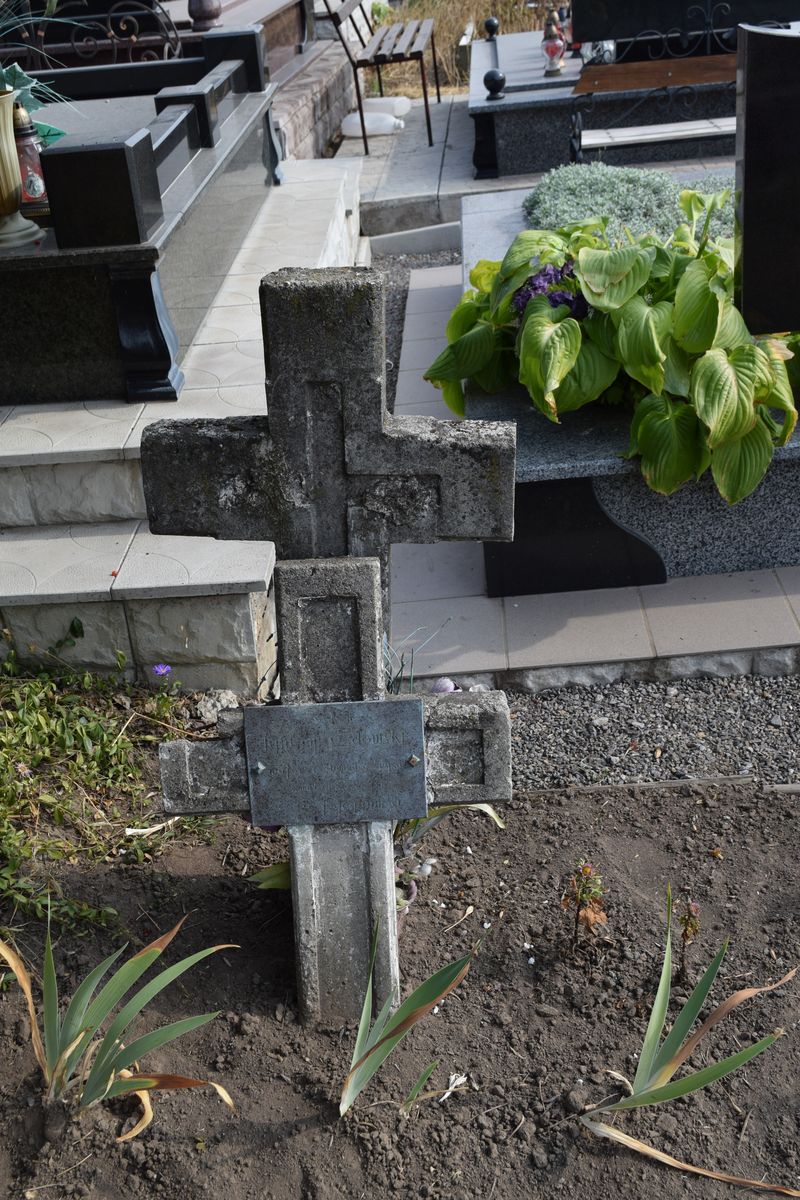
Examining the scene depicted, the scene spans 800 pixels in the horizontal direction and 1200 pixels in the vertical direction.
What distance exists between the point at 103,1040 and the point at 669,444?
221cm

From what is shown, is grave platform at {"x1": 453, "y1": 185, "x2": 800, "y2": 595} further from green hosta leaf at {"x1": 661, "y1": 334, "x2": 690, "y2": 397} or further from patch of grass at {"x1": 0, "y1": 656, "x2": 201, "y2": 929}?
patch of grass at {"x1": 0, "y1": 656, "x2": 201, "y2": 929}

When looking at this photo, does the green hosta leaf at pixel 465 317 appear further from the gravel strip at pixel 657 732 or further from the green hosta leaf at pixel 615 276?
the gravel strip at pixel 657 732

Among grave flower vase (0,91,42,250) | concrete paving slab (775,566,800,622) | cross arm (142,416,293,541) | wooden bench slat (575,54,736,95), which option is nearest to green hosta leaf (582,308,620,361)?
concrete paving slab (775,566,800,622)

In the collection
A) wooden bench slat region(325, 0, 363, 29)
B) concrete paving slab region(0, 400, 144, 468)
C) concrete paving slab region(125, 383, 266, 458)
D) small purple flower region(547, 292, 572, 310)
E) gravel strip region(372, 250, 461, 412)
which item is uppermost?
wooden bench slat region(325, 0, 363, 29)

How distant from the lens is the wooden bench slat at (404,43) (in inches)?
328

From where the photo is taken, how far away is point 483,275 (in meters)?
4.27

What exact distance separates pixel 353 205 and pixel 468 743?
5.47 m

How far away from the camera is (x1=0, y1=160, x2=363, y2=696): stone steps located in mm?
3256

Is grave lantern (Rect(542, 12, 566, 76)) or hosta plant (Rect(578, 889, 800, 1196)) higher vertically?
grave lantern (Rect(542, 12, 566, 76))

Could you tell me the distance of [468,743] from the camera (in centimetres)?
209

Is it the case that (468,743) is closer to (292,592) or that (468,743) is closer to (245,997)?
(292,592)

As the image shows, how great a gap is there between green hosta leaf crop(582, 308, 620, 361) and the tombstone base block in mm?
1848

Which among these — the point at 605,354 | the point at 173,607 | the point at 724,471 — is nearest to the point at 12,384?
the point at 173,607

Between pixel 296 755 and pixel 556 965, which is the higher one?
pixel 296 755
